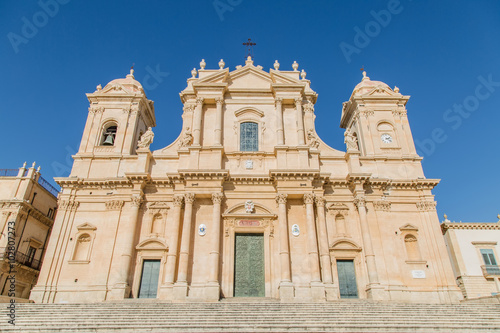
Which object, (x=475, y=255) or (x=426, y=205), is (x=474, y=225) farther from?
(x=426, y=205)

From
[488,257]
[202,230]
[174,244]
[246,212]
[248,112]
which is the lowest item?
[174,244]

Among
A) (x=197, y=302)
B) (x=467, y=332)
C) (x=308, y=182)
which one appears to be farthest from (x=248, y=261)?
(x=467, y=332)

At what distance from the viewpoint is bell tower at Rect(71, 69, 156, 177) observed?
71.9 feet

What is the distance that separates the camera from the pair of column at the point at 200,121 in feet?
70.6

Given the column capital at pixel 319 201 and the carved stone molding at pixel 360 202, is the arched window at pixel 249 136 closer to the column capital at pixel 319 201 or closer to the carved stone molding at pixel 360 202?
the column capital at pixel 319 201

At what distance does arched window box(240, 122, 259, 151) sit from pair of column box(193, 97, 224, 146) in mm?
1522

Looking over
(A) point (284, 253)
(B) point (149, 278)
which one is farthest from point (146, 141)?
(A) point (284, 253)

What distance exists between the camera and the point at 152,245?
19328 mm

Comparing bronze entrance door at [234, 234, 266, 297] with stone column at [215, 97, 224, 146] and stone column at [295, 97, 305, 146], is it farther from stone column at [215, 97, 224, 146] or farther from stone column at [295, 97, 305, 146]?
stone column at [295, 97, 305, 146]

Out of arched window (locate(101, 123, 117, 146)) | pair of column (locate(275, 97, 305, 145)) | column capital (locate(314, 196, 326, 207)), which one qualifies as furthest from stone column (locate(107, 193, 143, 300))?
→ column capital (locate(314, 196, 326, 207))

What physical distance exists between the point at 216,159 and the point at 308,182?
17.7 feet

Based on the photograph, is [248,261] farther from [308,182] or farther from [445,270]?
[445,270]

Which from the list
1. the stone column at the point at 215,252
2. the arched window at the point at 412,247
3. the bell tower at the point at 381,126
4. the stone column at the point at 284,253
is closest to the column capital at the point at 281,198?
the stone column at the point at 284,253

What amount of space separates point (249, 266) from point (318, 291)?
381cm
